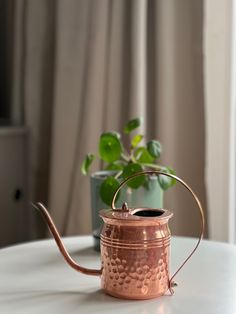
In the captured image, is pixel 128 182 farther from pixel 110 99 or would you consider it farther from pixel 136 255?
pixel 110 99

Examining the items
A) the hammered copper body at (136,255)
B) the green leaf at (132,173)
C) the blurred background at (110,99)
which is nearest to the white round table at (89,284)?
the hammered copper body at (136,255)

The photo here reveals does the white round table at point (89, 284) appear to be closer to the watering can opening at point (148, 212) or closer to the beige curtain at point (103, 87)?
the watering can opening at point (148, 212)

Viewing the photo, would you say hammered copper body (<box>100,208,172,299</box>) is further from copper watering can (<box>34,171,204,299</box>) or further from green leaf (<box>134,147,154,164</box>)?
green leaf (<box>134,147,154,164</box>)

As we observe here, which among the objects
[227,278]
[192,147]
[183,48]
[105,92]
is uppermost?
[183,48]

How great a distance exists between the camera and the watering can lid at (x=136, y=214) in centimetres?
74

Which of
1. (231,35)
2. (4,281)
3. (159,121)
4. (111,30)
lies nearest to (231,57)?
(231,35)

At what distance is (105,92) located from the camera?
150cm

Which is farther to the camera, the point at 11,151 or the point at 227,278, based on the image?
the point at 11,151

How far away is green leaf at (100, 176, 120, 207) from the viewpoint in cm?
92

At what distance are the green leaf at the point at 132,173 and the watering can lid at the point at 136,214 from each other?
0.14 meters

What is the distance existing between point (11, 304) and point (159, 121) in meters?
0.76

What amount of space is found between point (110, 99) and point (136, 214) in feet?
2.41

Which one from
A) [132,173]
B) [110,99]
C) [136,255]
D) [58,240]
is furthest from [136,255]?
[110,99]

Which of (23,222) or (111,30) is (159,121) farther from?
(23,222)
